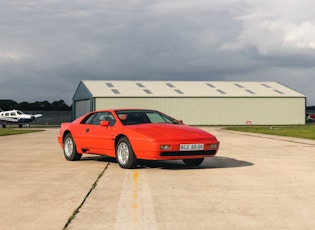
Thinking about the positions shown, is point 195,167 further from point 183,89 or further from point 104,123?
point 183,89

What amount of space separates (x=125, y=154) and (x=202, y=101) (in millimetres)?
54625

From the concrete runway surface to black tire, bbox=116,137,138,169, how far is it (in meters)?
0.22

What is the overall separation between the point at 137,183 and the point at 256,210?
293 cm

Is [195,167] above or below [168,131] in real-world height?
below

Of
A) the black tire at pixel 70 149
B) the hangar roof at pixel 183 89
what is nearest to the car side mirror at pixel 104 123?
the black tire at pixel 70 149

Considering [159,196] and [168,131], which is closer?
[159,196]

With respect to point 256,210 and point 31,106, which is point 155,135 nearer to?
point 256,210

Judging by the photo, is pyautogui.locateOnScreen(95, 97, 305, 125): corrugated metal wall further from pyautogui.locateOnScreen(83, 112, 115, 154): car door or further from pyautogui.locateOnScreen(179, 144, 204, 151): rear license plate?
pyautogui.locateOnScreen(179, 144, 204, 151): rear license plate

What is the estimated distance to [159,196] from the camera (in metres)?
7.63

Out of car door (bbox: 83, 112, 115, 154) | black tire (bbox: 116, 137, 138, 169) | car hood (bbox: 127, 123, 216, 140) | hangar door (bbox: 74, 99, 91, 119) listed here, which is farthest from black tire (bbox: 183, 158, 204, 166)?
hangar door (bbox: 74, 99, 91, 119)

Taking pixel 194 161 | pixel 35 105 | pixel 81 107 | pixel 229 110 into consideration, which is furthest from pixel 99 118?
pixel 35 105

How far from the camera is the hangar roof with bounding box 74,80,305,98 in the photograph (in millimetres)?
64250

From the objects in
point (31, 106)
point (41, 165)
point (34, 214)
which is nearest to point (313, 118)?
point (31, 106)

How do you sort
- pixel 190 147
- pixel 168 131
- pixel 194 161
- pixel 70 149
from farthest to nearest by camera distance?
1. pixel 70 149
2. pixel 194 161
3. pixel 168 131
4. pixel 190 147
